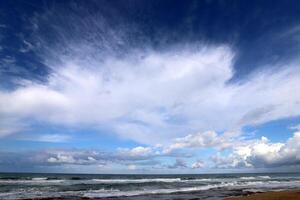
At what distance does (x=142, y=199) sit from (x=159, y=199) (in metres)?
1.39

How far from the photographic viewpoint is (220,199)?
2322 centimetres

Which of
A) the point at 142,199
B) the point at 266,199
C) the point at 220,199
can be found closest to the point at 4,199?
the point at 142,199

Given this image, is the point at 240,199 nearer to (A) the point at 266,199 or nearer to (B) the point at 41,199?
(A) the point at 266,199

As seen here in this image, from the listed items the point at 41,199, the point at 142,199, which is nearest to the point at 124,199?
the point at 142,199

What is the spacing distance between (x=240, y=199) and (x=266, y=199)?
6.48 feet

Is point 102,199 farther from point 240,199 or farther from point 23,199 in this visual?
point 240,199

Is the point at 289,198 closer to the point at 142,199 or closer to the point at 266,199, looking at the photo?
the point at 266,199

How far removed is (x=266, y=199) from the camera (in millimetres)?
20359

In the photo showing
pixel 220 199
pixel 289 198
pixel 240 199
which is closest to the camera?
pixel 289 198

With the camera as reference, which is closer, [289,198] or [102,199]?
[289,198]

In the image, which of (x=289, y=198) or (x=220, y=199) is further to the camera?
(x=220, y=199)

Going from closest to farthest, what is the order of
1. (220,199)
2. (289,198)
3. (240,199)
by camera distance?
1. (289,198)
2. (240,199)
3. (220,199)

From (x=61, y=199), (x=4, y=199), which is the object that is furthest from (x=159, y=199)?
(x=4, y=199)

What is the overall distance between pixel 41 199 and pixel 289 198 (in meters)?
18.0
